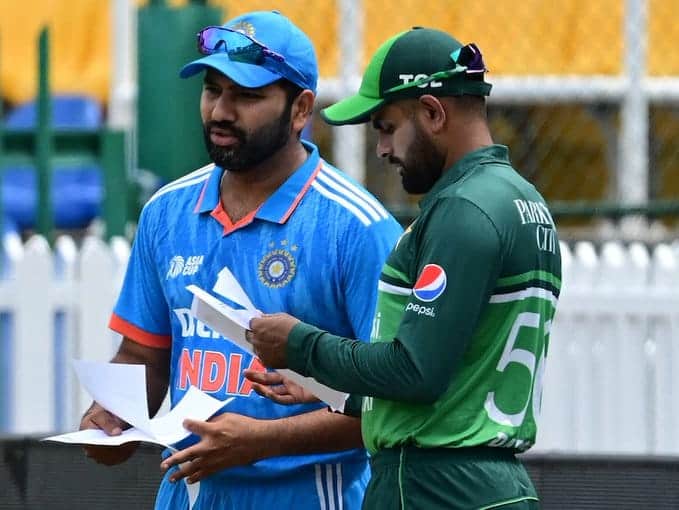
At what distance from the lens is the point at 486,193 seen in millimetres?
3150

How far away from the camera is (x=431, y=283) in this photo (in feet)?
10.1

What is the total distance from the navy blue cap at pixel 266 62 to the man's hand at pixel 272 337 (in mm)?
614

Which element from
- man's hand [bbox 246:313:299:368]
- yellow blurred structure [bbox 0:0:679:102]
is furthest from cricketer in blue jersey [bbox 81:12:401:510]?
yellow blurred structure [bbox 0:0:679:102]

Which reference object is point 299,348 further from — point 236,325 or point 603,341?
point 603,341

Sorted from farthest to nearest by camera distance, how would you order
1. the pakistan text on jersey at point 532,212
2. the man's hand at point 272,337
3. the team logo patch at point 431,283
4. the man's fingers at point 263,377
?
the man's fingers at point 263,377 < the man's hand at point 272,337 < the pakistan text on jersey at point 532,212 < the team logo patch at point 431,283

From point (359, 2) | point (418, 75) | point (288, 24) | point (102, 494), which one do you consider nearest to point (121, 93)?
point (359, 2)

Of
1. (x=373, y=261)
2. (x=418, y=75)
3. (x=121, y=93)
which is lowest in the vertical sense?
(x=373, y=261)

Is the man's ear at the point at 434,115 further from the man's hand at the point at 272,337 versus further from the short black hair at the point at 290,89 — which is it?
the short black hair at the point at 290,89

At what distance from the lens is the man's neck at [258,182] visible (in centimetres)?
380

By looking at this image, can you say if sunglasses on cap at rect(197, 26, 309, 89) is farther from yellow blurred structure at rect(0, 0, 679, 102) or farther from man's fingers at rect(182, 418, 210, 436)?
yellow blurred structure at rect(0, 0, 679, 102)

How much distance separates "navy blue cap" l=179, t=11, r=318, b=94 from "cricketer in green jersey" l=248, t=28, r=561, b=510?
1.32 feet

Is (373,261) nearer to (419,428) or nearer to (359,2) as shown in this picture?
(419,428)

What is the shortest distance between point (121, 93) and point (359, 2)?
1807 millimetres

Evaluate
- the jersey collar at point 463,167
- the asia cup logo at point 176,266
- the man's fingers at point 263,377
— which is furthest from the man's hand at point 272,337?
the asia cup logo at point 176,266
